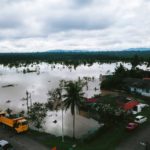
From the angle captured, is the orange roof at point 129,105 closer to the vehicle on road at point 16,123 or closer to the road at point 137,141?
the road at point 137,141

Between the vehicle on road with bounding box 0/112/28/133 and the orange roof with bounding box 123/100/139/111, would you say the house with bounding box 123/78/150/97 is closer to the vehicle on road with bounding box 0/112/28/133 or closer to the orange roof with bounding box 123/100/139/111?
the orange roof with bounding box 123/100/139/111

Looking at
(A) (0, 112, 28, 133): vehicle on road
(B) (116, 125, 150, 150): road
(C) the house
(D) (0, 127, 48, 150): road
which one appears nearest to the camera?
(B) (116, 125, 150, 150): road

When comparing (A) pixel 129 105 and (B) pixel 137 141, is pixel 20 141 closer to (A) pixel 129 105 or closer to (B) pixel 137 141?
(B) pixel 137 141

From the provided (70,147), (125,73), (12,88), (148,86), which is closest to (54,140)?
(70,147)

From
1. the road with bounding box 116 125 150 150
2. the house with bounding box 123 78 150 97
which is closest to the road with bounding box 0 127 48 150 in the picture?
the road with bounding box 116 125 150 150

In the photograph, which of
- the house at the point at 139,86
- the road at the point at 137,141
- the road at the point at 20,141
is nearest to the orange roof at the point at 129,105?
the road at the point at 137,141

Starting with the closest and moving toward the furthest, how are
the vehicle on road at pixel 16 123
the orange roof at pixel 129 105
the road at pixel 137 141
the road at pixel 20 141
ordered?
the road at pixel 137 141 → the road at pixel 20 141 → the vehicle on road at pixel 16 123 → the orange roof at pixel 129 105

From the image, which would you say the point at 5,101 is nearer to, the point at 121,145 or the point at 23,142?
the point at 23,142

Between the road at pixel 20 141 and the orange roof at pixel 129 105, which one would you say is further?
the orange roof at pixel 129 105
